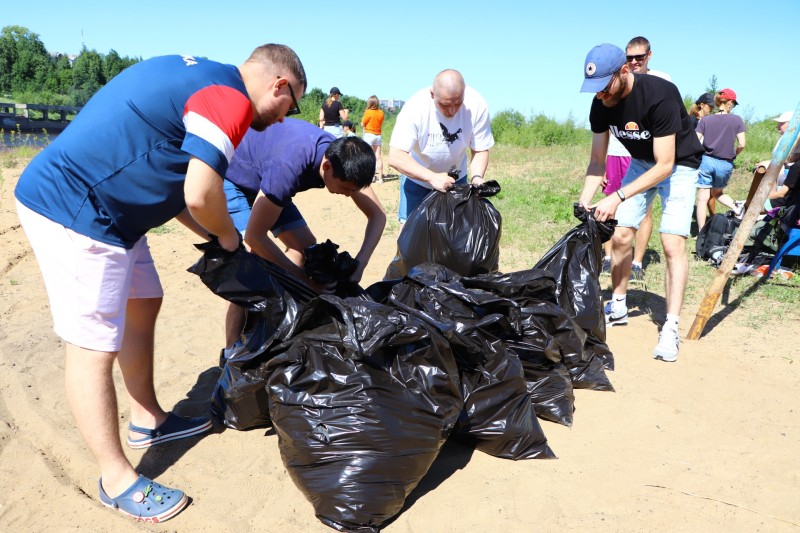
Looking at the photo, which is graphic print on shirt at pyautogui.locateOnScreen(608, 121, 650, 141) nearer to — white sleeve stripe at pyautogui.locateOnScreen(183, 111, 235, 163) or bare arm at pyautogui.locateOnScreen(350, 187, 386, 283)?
bare arm at pyautogui.locateOnScreen(350, 187, 386, 283)

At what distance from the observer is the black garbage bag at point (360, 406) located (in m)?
2.19

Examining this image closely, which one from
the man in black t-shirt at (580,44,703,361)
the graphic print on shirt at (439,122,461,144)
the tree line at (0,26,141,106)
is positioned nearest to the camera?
the man in black t-shirt at (580,44,703,361)

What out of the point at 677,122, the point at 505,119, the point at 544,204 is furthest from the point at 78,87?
the point at 677,122

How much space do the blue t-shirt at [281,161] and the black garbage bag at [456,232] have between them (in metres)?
0.81

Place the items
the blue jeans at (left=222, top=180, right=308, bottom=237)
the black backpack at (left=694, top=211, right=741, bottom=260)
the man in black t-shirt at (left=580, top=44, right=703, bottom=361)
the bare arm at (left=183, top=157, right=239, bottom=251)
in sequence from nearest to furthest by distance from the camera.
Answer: the bare arm at (left=183, top=157, right=239, bottom=251) < the blue jeans at (left=222, top=180, right=308, bottom=237) < the man in black t-shirt at (left=580, top=44, right=703, bottom=361) < the black backpack at (left=694, top=211, right=741, bottom=260)

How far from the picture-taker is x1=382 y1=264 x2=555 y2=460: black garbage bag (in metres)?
2.57

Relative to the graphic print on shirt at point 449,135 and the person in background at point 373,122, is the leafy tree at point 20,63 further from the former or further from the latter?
the graphic print on shirt at point 449,135

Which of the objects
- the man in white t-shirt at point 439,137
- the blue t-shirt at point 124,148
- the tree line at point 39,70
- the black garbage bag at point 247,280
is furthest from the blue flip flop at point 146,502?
the tree line at point 39,70

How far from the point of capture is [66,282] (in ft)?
6.81

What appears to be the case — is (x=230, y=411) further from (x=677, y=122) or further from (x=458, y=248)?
(x=677, y=122)

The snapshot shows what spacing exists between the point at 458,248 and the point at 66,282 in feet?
6.70

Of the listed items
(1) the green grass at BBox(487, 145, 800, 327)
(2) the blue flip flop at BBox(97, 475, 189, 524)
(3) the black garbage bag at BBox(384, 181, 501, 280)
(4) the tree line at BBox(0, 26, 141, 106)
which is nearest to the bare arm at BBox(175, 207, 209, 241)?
(2) the blue flip flop at BBox(97, 475, 189, 524)

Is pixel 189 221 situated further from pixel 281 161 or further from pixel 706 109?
pixel 706 109

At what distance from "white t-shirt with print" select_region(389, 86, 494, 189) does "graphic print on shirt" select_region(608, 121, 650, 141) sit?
2.78ft
